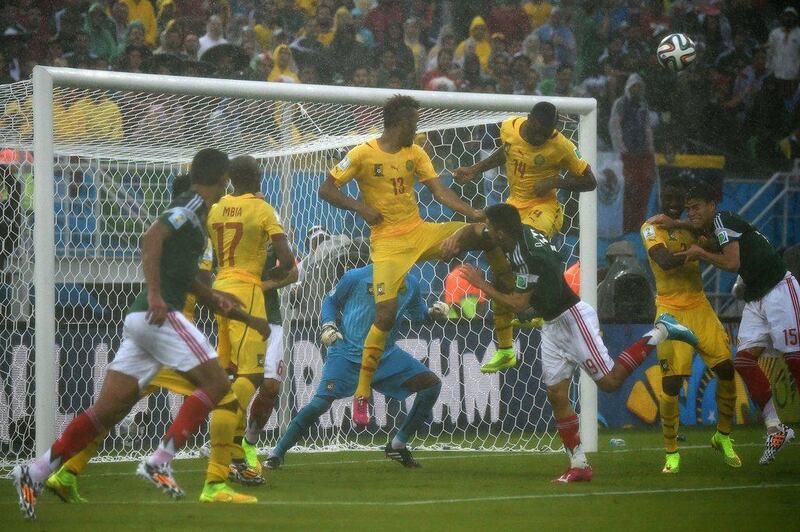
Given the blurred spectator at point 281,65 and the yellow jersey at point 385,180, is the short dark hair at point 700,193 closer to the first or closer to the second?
the yellow jersey at point 385,180

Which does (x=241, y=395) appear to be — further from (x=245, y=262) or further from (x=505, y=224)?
(x=505, y=224)

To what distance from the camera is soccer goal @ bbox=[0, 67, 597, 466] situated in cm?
1134

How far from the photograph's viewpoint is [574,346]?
30.2ft

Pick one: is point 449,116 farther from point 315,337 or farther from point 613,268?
point 613,268

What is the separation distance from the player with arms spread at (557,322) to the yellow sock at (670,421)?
0.75 metres

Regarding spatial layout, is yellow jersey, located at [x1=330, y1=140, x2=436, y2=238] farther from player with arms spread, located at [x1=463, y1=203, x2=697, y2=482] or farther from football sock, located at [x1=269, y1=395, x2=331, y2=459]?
football sock, located at [x1=269, y1=395, x2=331, y2=459]

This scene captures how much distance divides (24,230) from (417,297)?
3810 mm

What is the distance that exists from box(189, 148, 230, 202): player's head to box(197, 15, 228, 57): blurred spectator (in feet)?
31.0

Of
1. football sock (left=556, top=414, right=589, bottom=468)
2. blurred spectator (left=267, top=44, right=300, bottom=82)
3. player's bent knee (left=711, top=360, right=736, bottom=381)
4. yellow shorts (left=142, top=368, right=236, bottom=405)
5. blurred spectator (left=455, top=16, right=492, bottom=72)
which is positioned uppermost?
blurred spectator (left=455, top=16, right=492, bottom=72)

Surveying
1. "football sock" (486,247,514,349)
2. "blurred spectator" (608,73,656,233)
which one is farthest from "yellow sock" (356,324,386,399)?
"blurred spectator" (608,73,656,233)

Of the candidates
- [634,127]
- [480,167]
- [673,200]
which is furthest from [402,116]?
[634,127]

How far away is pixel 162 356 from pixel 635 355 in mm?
3672

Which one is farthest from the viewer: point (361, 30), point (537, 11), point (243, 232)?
point (537, 11)

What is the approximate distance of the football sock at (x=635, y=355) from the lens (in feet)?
30.3
